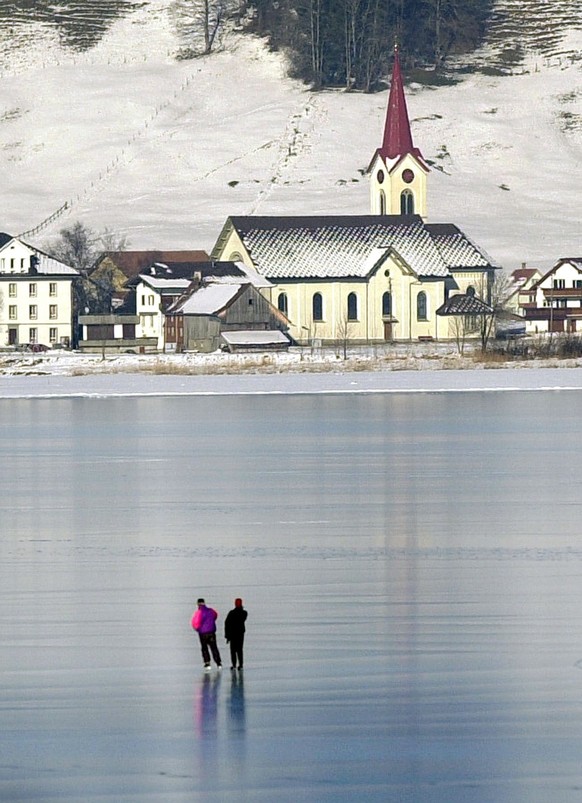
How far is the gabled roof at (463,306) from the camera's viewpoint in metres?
98.6

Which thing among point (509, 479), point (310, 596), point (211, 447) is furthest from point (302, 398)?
point (310, 596)

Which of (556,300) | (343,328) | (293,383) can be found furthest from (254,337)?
(556,300)

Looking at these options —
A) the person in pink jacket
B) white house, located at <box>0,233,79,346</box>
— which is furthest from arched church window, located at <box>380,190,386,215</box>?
the person in pink jacket

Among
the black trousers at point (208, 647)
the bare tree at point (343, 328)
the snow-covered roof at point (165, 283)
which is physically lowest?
the black trousers at point (208, 647)

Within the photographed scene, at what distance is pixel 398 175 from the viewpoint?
399ft

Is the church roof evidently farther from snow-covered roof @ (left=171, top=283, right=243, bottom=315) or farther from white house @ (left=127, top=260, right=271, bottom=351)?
snow-covered roof @ (left=171, top=283, right=243, bottom=315)

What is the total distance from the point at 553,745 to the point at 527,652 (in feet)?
9.00

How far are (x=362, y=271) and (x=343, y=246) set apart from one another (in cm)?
240

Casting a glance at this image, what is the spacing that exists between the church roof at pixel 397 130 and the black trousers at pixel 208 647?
107 m

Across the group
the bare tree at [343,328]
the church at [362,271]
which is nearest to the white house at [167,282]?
the church at [362,271]

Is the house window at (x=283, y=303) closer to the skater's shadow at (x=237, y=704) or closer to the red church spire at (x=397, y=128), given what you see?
the red church spire at (x=397, y=128)

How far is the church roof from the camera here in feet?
397

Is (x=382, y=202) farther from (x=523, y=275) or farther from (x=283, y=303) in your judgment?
(x=283, y=303)

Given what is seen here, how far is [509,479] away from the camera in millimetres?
30156
